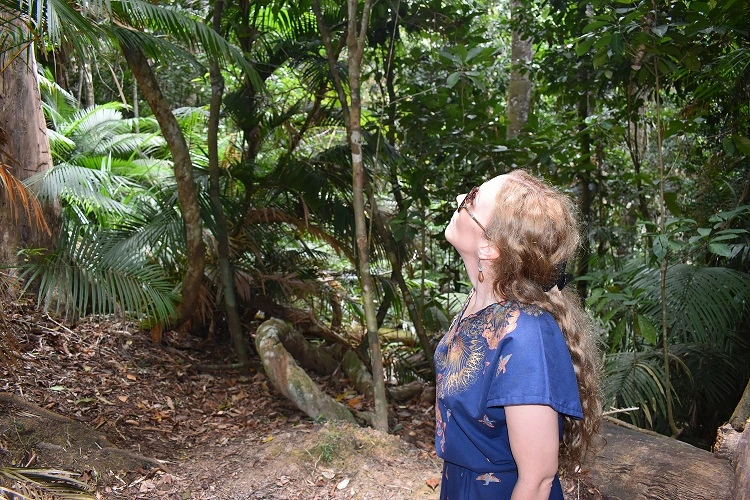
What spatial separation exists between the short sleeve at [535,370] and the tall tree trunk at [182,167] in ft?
10.1

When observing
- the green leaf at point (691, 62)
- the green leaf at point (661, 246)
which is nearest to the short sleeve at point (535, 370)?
the green leaf at point (661, 246)

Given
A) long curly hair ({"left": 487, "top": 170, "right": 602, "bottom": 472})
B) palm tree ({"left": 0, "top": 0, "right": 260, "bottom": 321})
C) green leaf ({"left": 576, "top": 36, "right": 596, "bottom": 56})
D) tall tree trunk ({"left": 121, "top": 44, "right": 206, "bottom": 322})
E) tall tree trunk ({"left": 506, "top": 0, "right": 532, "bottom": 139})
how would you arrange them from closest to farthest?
long curly hair ({"left": 487, "top": 170, "right": 602, "bottom": 472}) < palm tree ({"left": 0, "top": 0, "right": 260, "bottom": 321}) < green leaf ({"left": 576, "top": 36, "right": 596, "bottom": 56}) < tall tree trunk ({"left": 121, "top": 44, "right": 206, "bottom": 322}) < tall tree trunk ({"left": 506, "top": 0, "right": 532, "bottom": 139})

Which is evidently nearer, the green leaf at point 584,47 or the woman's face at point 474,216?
the woman's face at point 474,216

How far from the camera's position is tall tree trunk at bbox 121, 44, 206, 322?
3910 mm

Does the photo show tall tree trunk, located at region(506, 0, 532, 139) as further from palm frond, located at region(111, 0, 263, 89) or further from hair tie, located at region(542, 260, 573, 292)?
hair tie, located at region(542, 260, 573, 292)

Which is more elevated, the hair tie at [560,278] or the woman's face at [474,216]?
the woman's face at [474,216]

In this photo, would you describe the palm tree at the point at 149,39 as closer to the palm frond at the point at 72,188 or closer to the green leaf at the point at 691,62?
the palm frond at the point at 72,188

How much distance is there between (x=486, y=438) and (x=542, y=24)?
439cm

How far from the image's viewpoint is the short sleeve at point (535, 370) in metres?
1.36

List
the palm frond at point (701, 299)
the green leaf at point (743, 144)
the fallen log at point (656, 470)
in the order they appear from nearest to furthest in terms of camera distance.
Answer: the fallen log at point (656, 470) → the green leaf at point (743, 144) → the palm frond at point (701, 299)

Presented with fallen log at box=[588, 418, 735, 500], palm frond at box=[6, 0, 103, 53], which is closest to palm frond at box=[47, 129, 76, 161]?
palm frond at box=[6, 0, 103, 53]

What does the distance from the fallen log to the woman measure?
1.02 metres

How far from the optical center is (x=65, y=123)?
7582 mm

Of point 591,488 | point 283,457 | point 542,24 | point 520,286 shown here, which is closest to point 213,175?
point 283,457
